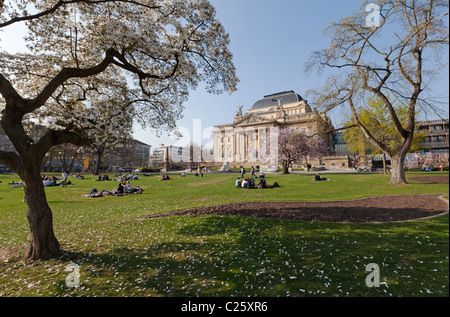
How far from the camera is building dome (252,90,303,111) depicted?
95.1 metres

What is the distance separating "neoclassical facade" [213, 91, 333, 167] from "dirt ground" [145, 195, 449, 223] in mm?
61768

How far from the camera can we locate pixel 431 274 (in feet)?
14.4

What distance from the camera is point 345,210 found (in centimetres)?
1084

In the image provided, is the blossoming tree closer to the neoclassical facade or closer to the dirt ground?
the dirt ground

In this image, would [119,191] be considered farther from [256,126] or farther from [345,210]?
[256,126]

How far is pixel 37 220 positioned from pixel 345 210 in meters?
13.1

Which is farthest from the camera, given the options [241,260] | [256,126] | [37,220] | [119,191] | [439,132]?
[256,126]

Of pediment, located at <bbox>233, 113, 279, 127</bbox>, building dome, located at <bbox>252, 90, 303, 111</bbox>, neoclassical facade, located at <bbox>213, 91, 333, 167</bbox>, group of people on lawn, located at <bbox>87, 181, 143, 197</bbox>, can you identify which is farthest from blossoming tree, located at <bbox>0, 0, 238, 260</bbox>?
building dome, located at <bbox>252, 90, 303, 111</bbox>

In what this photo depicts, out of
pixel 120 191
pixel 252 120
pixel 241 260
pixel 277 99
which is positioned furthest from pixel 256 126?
pixel 241 260

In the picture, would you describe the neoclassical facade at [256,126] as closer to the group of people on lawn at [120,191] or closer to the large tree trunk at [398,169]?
the large tree trunk at [398,169]

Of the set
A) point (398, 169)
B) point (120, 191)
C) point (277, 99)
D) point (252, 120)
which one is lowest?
point (120, 191)

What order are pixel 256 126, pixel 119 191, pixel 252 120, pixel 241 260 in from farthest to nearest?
pixel 252 120
pixel 256 126
pixel 119 191
pixel 241 260

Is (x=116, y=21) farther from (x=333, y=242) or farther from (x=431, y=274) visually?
(x=431, y=274)
